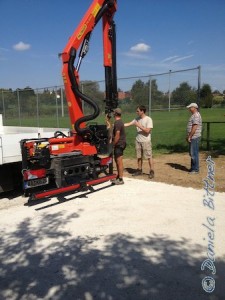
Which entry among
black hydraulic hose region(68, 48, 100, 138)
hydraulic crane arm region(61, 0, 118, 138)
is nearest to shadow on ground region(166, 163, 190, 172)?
hydraulic crane arm region(61, 0, 118, 138)

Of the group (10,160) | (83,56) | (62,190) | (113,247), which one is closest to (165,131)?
(83,56)

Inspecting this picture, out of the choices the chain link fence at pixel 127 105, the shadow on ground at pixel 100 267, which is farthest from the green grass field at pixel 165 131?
the shadow on ground at pixel 100 267

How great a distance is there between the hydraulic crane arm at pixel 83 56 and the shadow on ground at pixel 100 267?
316 centimetres

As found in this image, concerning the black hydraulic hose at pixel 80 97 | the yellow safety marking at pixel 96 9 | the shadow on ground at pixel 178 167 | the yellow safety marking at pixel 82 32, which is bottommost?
the shadow on ground at pixel 178 167

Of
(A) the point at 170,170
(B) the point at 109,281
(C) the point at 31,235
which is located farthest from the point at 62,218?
(A) the point at 170,170

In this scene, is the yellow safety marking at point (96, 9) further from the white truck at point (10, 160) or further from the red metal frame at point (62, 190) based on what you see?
the red metal frame at point (62, 190)

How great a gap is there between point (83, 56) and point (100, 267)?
5115 millimetres

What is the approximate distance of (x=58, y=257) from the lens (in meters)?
4.14

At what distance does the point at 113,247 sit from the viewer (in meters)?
4.34

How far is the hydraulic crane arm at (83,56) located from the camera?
7.12 m

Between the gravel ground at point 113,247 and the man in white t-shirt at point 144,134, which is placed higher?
the man in white t-shirt at point 144,134

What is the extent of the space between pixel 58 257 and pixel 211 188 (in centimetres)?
416

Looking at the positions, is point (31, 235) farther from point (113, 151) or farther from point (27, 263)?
point (113, 151)

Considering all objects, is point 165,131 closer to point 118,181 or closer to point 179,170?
point 179,170
